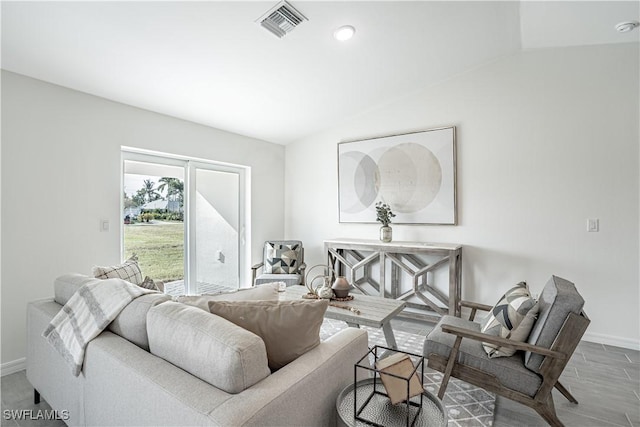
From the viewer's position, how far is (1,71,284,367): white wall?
2.45 metres

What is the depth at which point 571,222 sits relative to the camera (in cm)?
311

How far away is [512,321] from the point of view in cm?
192

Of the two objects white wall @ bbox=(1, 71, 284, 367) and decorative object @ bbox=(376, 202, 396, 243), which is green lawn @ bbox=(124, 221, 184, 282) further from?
decorative object @ bbox=(376, 202, 396, 243)

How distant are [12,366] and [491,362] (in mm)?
3385

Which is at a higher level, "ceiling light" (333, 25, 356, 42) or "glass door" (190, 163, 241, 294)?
"ceiling light" (333, 25, 356, 42)

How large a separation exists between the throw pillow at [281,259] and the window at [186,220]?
45 cm

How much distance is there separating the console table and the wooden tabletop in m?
0.88

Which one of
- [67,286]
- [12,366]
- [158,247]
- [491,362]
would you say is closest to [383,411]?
[491,362]

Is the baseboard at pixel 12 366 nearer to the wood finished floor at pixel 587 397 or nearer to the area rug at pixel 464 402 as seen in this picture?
the wood finished floor at pixel 587 397

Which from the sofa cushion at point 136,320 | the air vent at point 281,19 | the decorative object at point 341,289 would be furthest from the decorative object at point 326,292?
the air vent at point 281,19

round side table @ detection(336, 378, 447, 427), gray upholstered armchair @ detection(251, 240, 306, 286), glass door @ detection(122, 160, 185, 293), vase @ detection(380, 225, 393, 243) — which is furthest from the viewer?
gray upholstered armchair @ detection(251, 240, 306, 286)

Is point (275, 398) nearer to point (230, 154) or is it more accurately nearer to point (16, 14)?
point (16, 14)

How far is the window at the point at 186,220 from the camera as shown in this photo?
3402 millimetres

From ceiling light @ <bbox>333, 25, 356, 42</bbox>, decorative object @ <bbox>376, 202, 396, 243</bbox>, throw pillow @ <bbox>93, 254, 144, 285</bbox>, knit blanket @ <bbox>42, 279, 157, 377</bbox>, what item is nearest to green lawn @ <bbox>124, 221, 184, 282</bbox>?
throw pillow @ <bbox>93, 254, 144, 285</bbox>
